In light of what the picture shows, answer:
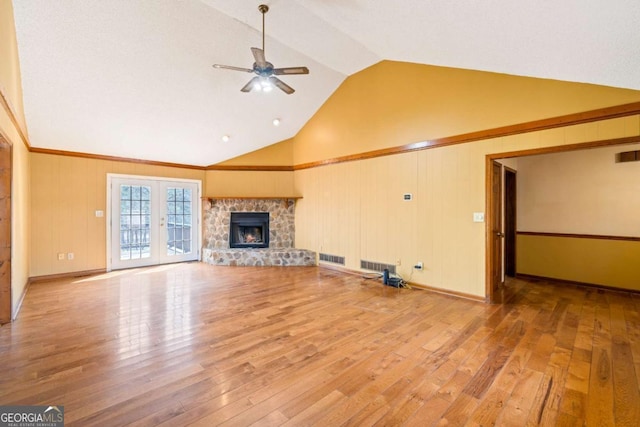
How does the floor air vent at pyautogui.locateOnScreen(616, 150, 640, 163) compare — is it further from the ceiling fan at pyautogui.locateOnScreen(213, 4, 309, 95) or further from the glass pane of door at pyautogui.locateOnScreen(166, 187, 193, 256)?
the glass pane of door at pyautogui.locateOnScreen(166, 187, 193, 256)

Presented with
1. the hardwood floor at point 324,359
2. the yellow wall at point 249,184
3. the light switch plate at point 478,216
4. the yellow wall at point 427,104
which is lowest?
the hardwood floor at point 324,359

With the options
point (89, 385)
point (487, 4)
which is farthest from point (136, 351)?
point (487, 4)

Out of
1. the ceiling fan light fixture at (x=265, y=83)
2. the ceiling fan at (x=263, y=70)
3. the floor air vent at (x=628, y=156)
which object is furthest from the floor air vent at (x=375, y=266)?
the floor air vent at (x=628, y=156)

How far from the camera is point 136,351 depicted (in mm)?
2662

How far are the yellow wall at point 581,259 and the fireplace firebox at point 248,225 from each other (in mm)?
5573

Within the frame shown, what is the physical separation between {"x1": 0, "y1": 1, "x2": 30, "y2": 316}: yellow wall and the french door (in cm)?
139

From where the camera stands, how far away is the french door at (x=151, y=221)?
19.8ft

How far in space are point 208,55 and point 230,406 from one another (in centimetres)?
421

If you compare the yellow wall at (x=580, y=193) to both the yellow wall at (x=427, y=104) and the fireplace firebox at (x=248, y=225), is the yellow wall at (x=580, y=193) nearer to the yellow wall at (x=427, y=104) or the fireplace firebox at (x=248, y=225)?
the yellow wall at (x=427, y=104)

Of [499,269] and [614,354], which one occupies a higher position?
[499,269]

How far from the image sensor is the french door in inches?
238

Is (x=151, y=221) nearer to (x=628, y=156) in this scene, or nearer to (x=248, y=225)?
(x=248, y=225)

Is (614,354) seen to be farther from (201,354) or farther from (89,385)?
(89,385)

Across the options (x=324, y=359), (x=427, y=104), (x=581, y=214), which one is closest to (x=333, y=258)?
(x=427, y=104)
